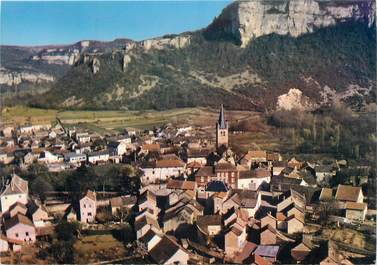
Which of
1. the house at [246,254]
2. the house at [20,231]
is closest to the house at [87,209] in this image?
the house at [20,231]

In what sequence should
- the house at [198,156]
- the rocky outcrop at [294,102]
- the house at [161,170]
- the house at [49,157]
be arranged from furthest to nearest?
the rocky outcrop at [294,102] < the house at [49,157] < the house at [198,156] < the house at [161,170]

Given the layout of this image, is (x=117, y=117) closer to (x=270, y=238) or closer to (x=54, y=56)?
(x=270, y=238)

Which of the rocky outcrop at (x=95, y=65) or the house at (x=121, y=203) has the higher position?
the rocky outcrop at (x=95, y=65)

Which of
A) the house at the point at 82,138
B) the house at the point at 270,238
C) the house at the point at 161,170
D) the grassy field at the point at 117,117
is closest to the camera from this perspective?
the house at the point at 270,238

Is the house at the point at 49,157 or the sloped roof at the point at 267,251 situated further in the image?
the house at the point at 49,157

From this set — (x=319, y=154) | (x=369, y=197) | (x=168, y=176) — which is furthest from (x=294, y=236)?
(x=319, y=154)

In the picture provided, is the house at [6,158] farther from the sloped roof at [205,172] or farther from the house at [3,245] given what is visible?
the house at [3,245]
